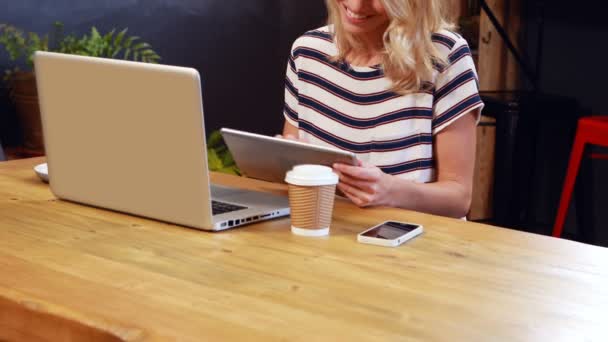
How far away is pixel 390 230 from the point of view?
156 cm

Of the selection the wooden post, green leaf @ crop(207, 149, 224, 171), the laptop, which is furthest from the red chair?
the laptop

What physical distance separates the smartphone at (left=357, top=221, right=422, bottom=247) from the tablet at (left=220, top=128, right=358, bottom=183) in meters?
0.14

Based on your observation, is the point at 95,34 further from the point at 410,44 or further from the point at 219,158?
the point at 410,44

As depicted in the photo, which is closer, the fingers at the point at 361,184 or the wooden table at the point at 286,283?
the wooden table at the point at 286,283

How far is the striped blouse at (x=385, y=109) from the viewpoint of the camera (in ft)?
6.65

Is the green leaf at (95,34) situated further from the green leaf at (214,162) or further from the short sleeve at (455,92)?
the short sleeve at (455,92)

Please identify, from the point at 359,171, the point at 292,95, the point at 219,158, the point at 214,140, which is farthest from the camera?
the point at 214,140

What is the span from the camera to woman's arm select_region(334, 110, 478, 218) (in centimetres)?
174

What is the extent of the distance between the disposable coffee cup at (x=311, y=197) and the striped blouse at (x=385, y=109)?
0.56m

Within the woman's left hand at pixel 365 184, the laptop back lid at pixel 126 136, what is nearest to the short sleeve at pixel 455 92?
the woman's left hand at pixel 365 184

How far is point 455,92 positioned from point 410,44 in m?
0.15

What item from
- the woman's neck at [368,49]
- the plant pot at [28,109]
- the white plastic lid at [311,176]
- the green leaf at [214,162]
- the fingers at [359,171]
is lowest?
the green leaf at [214,162]

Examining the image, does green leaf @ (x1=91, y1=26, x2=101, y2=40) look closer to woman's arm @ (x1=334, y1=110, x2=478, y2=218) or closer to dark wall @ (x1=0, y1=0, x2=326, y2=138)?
dark wall @ (x1=0, y1=0, x2=326, y2=138)

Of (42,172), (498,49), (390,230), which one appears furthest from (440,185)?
(498,49)
